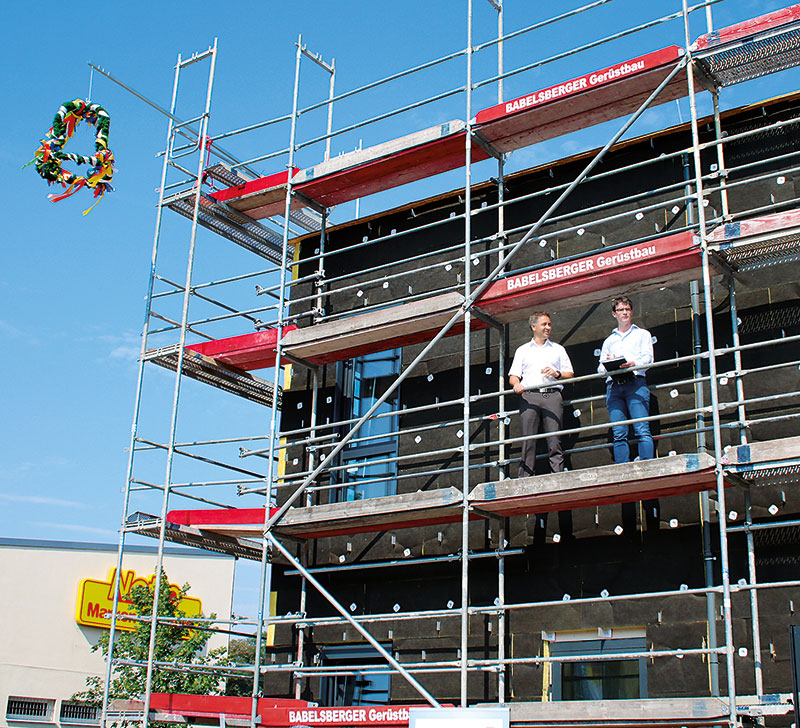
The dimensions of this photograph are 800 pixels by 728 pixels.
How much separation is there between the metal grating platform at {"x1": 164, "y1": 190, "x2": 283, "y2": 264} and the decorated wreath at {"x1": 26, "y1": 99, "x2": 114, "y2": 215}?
1118mm

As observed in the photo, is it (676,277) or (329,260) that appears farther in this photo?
(329,260)

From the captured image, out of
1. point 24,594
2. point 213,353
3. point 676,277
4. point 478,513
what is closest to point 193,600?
point 24,594

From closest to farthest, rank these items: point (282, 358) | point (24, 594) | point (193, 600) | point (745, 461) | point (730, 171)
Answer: point (745, 461) < point (730, 171) < point (282, 358) < point (24, 594) < point (193, 600)

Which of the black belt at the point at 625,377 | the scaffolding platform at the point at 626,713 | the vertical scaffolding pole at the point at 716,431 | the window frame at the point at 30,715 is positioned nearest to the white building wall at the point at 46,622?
the window frame at the point at 30,715

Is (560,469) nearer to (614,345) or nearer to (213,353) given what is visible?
(614,345)

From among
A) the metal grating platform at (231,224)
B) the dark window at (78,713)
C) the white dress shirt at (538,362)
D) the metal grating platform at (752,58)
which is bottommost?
the dark window at (78,713)

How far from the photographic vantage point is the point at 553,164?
11.9 meters

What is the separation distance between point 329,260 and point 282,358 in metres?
1.84

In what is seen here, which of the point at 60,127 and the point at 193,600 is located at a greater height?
the point at 60,127

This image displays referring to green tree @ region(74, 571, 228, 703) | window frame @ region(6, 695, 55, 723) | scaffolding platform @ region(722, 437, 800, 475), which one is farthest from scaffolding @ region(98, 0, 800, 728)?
window frame @ region(6, 695, 55, 723)

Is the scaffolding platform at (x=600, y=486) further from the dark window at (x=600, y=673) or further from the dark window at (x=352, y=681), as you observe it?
the dark window at (x=352, y=681)

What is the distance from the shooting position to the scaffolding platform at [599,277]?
9570 millimetres

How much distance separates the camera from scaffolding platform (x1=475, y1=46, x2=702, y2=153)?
10.5 m

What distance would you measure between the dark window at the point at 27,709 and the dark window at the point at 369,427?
58.0 ft
